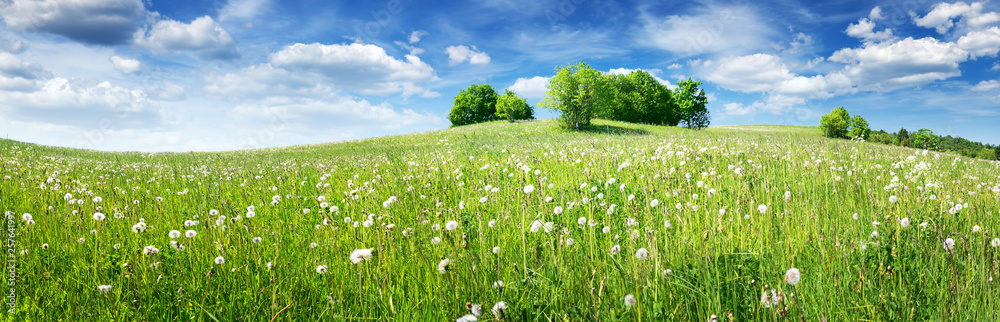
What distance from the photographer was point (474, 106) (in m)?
82.1

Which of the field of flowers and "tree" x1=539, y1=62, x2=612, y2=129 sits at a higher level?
"tree" x1=539, y1=62, x2=612, y2=129

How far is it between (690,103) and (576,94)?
4025cm

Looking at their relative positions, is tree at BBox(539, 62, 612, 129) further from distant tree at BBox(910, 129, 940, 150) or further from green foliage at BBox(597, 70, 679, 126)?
green foliage at BBox(597, 70, 679, 126)

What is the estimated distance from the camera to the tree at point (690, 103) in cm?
7025

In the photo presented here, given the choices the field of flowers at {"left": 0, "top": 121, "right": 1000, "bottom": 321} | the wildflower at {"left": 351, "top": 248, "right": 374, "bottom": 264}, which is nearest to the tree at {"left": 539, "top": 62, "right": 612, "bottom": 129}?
the field of flowers at {"left": 0, "top": 121, "right": 1000, "bottom": 321}

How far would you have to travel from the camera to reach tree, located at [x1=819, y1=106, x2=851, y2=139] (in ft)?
247

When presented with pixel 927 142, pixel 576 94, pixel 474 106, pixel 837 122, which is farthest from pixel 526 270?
pixel 837 122

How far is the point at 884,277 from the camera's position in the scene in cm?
259

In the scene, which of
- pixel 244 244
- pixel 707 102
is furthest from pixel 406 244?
pixel 707 102

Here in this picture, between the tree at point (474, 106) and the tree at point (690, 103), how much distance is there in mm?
33433

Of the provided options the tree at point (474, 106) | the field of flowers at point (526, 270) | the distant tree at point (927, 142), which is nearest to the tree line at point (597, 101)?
the tree at point (474, 106)

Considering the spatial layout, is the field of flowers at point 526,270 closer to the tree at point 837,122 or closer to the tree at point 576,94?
the tree at point 576,94

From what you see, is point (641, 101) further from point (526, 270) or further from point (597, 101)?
point (526, 270)

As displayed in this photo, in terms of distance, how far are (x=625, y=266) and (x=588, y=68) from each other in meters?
37.4
